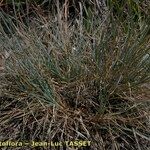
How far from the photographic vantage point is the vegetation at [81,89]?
1.93 meters

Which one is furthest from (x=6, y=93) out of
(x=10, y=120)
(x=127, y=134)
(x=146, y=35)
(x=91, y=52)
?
(x=146, y=35)

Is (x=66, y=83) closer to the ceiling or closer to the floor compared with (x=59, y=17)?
closer to the floor

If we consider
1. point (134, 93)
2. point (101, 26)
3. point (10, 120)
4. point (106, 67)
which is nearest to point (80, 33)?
point (101, 26)

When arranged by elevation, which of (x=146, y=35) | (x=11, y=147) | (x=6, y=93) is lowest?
(x=11, y=147)

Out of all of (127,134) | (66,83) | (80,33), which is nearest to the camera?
(127,134)

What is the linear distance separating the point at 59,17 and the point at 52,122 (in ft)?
2.06

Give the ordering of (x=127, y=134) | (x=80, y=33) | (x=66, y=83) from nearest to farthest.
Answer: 1. (x=127, y=134)
2. (x=66, y=83)
3. (x=80, y=33)

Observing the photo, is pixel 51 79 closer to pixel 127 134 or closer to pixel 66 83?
pixel 66 83

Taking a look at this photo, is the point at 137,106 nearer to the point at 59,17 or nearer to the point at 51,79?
the point at 51,79

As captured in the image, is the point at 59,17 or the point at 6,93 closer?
the point at 6,93

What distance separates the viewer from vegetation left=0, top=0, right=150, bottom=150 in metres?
1.93

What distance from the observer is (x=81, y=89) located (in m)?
2.03

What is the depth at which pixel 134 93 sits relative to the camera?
2006mm

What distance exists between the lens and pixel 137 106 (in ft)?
6.42
